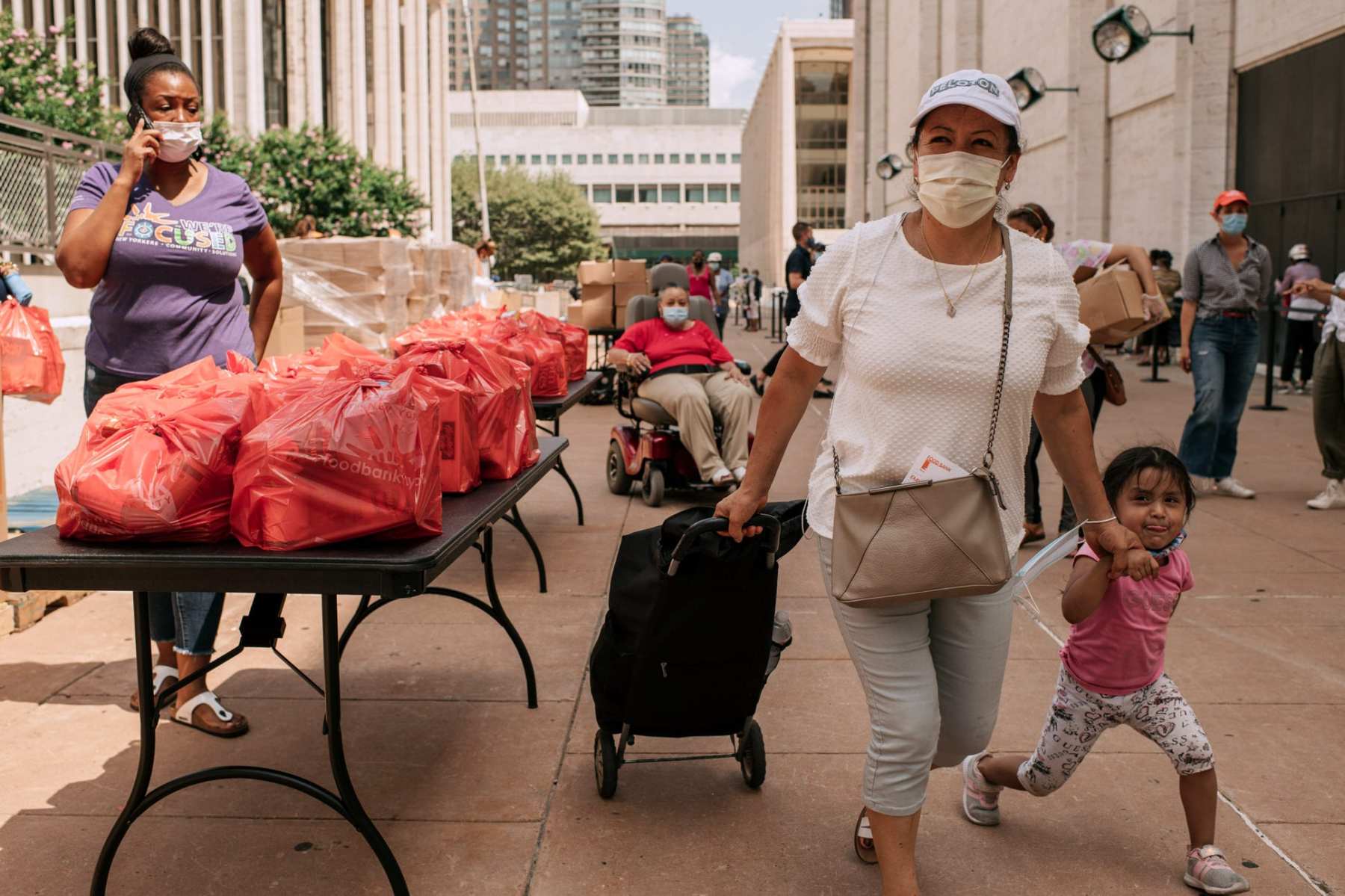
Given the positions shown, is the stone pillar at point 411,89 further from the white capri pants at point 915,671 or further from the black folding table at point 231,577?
the white capri pants at point 915,671

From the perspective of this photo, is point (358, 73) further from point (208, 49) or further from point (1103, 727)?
point (1103, 727)

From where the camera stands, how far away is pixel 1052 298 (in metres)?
3.12

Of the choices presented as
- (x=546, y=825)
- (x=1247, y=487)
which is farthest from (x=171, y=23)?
(x=546, y=825)

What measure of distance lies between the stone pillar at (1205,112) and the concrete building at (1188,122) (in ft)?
0.06

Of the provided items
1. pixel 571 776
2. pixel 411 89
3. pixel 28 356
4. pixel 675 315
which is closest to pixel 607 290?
pixel 675 315

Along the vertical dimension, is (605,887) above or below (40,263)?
below

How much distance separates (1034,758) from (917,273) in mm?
1455

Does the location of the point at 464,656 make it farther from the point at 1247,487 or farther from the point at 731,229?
the point at 731,229

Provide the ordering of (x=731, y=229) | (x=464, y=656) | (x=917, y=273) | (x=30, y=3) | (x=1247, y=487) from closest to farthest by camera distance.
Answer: (x=917, y=273), (x=464, y=656), (x=1247, y=487), (x=30, y=3), (x=731, y=229)

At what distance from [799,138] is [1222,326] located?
9174 cm

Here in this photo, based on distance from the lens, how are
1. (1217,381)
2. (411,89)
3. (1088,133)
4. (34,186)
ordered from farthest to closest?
(411,89)
(1088,133)
(34,186)
(1217,381)

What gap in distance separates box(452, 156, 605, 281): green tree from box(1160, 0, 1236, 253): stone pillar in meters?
83.5

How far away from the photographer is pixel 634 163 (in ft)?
529

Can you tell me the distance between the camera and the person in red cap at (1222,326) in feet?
29.6
